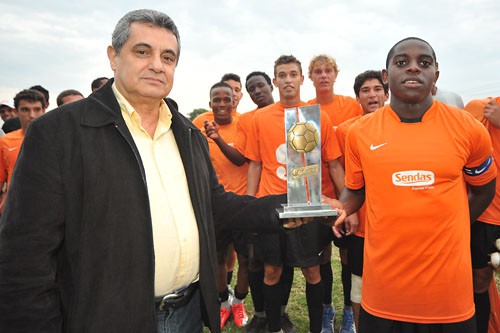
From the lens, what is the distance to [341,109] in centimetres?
417

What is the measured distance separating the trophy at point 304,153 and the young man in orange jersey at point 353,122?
3.35 feet

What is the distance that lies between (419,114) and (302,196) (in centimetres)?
89

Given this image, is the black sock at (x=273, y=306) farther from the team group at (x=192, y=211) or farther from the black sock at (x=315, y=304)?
the black sock at (x=315, y=304)

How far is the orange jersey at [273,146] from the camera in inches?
132

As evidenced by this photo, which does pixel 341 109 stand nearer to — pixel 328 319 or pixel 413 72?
pixel 413 72

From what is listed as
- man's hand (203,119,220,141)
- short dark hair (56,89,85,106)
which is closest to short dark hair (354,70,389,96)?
man's hand (203,119,220,141)

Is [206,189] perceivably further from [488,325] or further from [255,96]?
[255,96]

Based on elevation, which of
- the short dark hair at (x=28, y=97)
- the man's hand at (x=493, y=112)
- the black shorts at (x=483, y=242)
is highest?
the short dark hair at (x=28, y=97)

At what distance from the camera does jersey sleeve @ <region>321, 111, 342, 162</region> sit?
10.9 ft

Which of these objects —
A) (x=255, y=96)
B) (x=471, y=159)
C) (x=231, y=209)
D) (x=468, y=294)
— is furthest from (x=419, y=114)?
(x=255, y=96)

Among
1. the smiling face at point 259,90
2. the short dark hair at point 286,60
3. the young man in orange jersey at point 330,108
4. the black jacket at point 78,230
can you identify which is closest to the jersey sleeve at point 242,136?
the short dark hair at point 286,60

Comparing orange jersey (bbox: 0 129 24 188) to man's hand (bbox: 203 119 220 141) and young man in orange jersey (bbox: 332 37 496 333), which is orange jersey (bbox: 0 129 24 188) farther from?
young man in orange jersey (bbox: 332 37 496 333)

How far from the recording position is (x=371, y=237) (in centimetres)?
221

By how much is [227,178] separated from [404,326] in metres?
2.66
